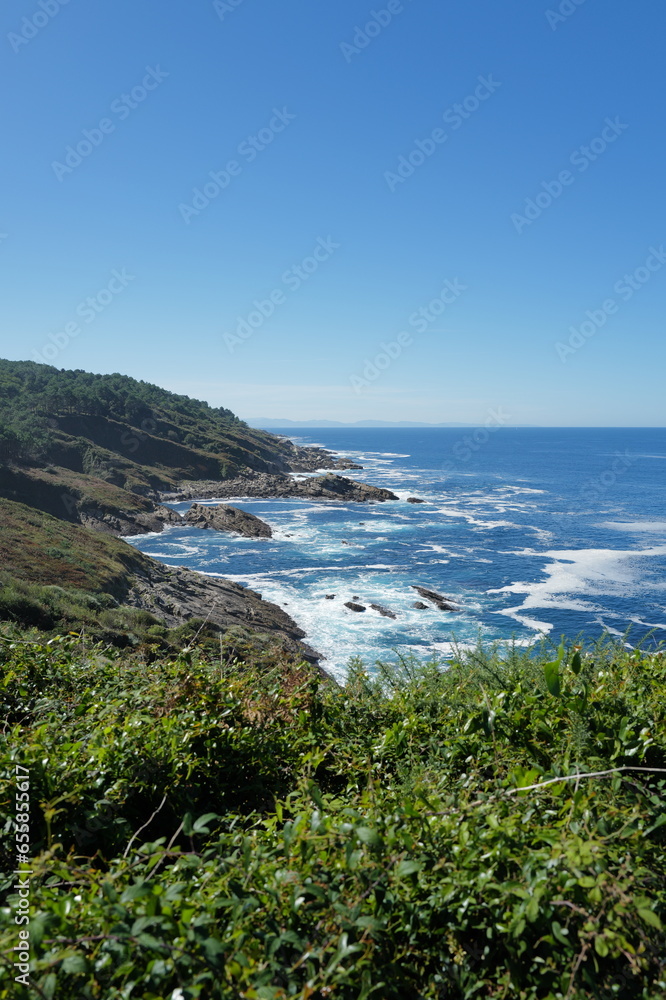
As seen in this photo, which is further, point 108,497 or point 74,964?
point 108,497

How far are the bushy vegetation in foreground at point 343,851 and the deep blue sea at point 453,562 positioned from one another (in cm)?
1404

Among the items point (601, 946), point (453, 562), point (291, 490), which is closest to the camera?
point (601, 946)

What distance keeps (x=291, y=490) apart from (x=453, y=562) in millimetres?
41510

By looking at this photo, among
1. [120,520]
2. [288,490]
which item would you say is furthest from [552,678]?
[288,490]

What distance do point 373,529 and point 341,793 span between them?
190ft

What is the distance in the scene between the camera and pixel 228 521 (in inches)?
2422

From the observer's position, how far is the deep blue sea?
32156 mm

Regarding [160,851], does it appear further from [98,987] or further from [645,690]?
[645,690]

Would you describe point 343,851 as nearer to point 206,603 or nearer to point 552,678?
point 552,678

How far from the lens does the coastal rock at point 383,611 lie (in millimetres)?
34156

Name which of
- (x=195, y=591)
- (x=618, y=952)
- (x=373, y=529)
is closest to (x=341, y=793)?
(x=618, y=952)

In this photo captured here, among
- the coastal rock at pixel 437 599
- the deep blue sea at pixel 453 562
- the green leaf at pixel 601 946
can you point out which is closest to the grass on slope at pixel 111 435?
the deep blue sea at pixel 453 562

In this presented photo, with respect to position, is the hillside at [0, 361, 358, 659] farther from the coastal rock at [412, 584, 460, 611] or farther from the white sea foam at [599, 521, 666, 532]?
the white sea foam at [599, 521, 666, 532]

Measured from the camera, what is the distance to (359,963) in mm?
2006
